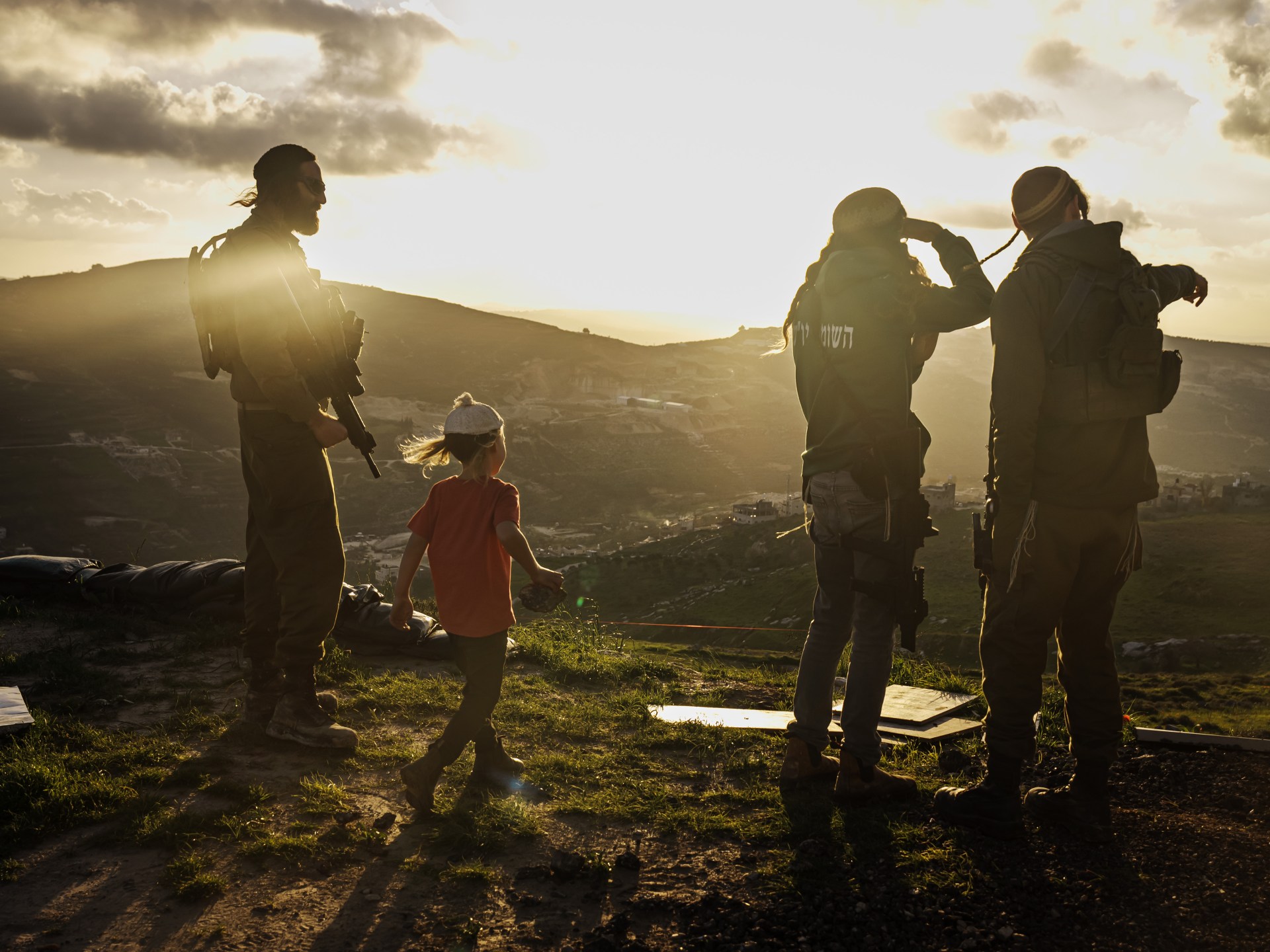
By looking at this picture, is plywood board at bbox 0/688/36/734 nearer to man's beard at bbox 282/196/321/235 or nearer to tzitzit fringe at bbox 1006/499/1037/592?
man's beard at bbox 282/196/321/235

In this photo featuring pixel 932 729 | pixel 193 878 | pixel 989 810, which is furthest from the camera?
pixel 932 729

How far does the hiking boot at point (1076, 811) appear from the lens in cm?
372

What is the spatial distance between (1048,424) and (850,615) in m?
1.21

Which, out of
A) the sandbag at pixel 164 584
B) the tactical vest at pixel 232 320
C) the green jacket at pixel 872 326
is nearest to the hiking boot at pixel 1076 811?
the green jacket at pixel 872 326

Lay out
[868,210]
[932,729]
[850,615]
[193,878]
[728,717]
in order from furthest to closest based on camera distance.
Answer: [728,717] → [932,729] → [850,615] → [868,210] → [193,878]

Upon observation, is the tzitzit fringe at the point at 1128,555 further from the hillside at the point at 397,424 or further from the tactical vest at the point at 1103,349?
the hillside at the point at 397,424

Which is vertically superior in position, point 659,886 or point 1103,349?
point 1103,349

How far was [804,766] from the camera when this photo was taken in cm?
438

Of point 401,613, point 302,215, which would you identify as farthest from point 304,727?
point 302,215

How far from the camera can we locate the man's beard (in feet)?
15.3

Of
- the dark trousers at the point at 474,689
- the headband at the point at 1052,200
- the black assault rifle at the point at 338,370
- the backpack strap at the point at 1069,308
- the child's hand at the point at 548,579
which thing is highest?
the headband at the point at 1052,200

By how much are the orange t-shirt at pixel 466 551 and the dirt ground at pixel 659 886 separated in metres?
0.88

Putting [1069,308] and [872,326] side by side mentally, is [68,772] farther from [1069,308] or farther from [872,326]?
[1069,308]


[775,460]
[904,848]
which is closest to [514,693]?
[904,848]
